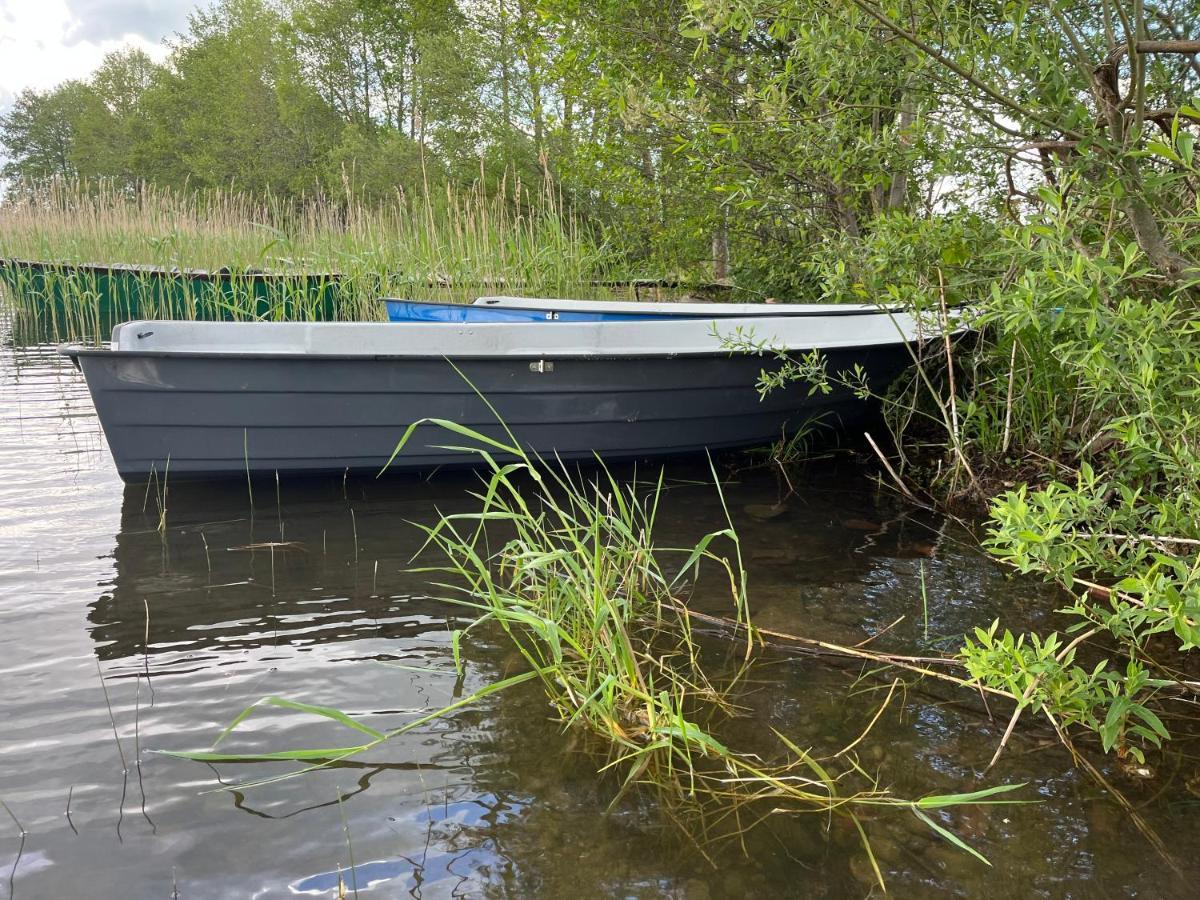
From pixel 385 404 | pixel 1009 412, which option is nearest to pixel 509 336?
pixel 385 404

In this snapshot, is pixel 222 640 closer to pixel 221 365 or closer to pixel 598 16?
pixel 221 365

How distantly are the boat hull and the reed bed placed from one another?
1.82 metres

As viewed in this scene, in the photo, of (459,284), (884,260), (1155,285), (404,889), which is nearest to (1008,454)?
(884,260)

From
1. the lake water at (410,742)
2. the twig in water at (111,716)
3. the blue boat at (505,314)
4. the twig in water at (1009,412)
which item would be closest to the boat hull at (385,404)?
the lake water at (410,742)

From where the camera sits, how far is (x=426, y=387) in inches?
158

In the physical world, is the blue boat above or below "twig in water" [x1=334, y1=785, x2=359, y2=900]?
above

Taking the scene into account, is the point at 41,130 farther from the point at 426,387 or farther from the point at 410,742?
the point at 410,742

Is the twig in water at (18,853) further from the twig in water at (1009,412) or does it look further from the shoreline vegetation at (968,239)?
the twig in water at (1009,412)

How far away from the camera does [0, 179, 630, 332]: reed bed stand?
6.81 meters

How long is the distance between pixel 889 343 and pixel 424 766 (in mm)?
3291

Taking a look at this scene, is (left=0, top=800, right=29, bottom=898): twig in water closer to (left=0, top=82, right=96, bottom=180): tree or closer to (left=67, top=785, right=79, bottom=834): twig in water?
(left=67, top=785, right=79, bottom=834): twig in water

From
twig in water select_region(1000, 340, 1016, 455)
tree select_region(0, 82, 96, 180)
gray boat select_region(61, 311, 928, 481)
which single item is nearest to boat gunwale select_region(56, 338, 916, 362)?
gray boat select_region(61, 311, 928, 481)

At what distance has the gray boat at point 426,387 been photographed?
12.7ft

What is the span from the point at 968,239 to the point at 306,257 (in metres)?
6.26
